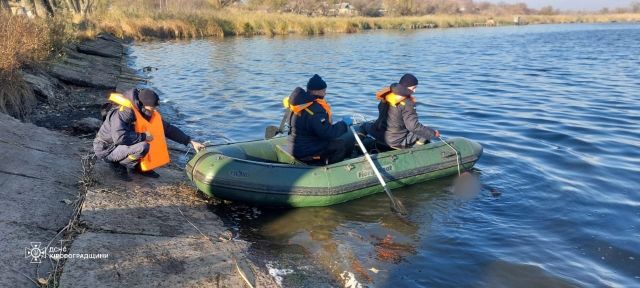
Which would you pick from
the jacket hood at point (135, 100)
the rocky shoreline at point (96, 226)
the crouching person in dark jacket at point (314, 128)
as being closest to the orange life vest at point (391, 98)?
the crouching person in dark jacket at point (314, 128)

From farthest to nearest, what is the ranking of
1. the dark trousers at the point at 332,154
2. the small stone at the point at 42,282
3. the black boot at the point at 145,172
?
the dark trousers at the point at 332,154
the black boot at the point at 145,172
the small stone at the point at 42,282

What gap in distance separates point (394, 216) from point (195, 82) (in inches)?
443

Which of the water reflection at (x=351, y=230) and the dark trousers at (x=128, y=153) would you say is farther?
the dark trousers at (x=128, y=153)

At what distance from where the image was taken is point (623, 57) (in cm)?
1983

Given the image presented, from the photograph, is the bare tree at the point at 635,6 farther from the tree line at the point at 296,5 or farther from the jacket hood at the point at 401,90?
the jacket hood at the point at 401,90

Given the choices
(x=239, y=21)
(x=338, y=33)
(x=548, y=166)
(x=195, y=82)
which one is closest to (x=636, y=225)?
(x=548, y=166)

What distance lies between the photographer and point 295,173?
5.68 meters

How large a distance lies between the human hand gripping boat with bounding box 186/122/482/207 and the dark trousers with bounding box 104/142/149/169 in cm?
54

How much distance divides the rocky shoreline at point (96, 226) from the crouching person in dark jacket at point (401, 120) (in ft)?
8.50

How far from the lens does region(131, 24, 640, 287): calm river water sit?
14.8 feet

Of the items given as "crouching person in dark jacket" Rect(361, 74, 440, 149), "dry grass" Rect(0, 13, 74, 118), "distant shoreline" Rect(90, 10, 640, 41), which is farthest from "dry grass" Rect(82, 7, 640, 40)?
"crouching person in dark jacket" Rect(361, 74, 440, 149)

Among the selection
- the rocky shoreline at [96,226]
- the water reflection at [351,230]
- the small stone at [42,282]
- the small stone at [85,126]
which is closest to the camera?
the small stone at [42,282]

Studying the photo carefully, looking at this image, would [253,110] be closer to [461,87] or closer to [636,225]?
[461,87]

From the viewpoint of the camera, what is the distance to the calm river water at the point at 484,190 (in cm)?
451
